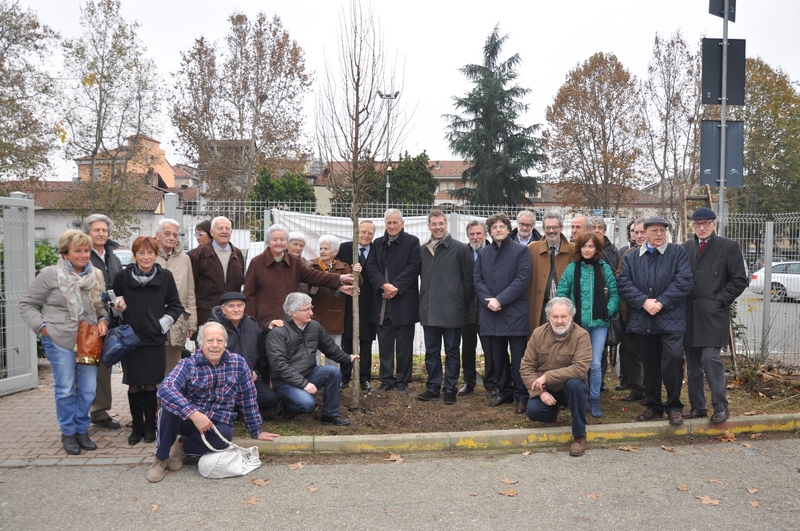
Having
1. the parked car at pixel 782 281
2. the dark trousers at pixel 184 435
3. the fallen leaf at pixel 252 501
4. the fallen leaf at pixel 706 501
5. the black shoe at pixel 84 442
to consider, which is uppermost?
the parked car at pixel 782 281

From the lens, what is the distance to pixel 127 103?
113 feet

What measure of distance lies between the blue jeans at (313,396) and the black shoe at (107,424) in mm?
1730

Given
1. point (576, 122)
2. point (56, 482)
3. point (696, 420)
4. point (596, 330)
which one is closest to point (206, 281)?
point (56, 482)

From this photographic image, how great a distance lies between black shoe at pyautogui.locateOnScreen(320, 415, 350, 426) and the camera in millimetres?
6355

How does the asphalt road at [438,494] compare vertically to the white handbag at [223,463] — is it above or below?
below

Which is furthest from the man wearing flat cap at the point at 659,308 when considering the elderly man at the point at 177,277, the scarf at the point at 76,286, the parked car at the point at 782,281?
the scarf at the point at 76,286

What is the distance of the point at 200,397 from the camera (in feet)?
17.7

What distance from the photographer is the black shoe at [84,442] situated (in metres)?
5.86

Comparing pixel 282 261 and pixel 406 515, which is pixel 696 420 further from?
pixel 282 261

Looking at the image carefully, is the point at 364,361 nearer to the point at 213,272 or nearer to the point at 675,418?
the point at 213,272

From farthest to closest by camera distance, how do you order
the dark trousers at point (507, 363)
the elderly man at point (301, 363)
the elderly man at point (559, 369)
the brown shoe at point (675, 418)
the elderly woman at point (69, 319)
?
the dark trousers at point (507, 363) < the brown shoe at point (675, 418) < the elderly man at point (301, 363) < the elderly man at point (559, 369) < the elderly woman at point (69, 319)

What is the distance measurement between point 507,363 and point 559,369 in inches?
49.0

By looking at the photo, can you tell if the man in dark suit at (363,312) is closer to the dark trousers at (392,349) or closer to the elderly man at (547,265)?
the dark trousers at (392,349)

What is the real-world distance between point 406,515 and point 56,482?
9.10ft
